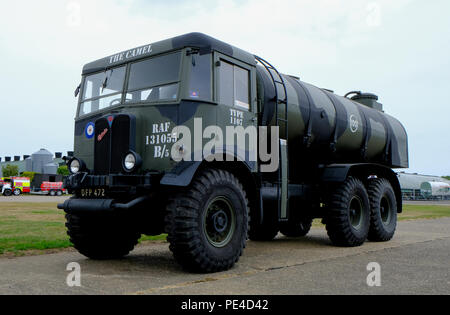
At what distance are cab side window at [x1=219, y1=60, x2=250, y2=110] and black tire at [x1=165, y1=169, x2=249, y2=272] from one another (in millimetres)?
1311

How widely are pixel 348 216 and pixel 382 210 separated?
2342mm

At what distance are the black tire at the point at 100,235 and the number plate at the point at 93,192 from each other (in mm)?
346

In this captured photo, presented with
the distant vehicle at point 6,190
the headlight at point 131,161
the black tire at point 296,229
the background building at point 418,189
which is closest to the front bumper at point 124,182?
the headlight at point 131,161

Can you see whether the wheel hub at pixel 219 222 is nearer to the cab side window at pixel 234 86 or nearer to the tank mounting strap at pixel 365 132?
A: the cab side window at pixel 234 86

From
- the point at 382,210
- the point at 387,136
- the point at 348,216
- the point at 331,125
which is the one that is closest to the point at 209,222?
the point at 348,216

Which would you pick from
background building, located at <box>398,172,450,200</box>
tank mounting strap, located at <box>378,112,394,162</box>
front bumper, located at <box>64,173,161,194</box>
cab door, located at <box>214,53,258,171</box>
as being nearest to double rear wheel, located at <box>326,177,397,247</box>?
tank mounting strap, located at <box>378,112,394,162</box>

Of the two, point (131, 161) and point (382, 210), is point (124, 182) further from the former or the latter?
point (382, 210)

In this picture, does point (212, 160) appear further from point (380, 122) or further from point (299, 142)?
point (380, 122)

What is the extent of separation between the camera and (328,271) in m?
5.92

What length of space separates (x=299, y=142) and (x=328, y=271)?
350 centimetres

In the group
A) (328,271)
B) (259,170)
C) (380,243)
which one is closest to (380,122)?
(380,243)

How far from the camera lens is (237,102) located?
6.92m

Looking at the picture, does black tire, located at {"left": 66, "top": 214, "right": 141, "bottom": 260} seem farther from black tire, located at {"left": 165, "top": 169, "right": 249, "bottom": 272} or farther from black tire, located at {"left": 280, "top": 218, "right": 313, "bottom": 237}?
black tire, located at {"left": 280, "top": 218, "right": 313, "bottom": 237}

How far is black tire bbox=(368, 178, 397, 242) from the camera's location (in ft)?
33.3
